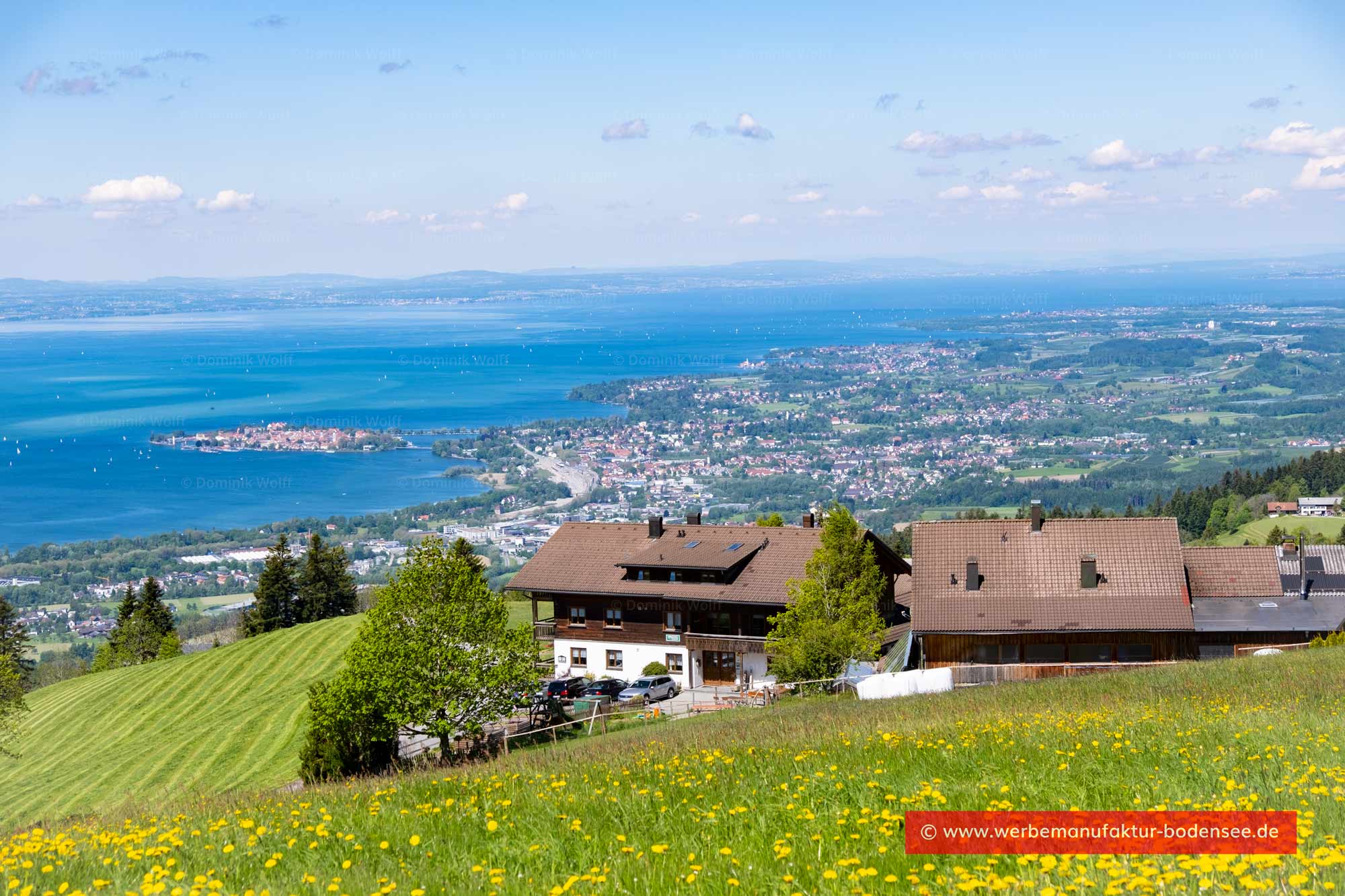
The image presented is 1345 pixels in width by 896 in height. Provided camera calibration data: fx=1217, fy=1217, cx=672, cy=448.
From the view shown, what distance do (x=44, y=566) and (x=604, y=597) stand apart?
438 ft

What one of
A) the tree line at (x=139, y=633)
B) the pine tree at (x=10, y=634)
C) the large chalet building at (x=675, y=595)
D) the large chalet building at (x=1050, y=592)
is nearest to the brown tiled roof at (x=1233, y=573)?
the large chalet building at (x=1050, y=592)

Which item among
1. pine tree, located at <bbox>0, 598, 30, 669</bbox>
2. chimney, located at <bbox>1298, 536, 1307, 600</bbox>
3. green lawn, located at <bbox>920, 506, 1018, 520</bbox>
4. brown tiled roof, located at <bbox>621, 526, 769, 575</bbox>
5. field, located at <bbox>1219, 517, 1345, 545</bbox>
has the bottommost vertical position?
green lawn, located at <bbox>920, 506, 1018, 520</bbox>

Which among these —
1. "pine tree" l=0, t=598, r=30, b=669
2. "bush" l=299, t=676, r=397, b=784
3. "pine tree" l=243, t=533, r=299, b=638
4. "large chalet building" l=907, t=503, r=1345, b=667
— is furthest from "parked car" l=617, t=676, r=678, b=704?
"pine tree" l=0, t=598, r=30, b=669

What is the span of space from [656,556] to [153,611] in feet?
142

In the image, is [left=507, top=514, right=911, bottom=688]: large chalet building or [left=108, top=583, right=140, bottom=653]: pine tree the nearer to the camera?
[left=507, top=514, right=911, bottom=688]: large chalet building

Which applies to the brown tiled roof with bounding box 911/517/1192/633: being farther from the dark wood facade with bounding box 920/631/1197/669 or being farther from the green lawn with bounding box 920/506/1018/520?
the green lawn with bounding box 920/506/1018/520

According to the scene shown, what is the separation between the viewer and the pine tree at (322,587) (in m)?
70.0

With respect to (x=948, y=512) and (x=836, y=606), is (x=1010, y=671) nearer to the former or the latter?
(x=836, y=606)

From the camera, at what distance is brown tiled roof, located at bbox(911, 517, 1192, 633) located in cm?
3553

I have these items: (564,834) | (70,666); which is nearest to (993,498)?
(70,666)

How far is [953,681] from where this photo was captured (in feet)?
95.9

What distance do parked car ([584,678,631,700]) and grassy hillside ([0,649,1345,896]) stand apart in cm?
2251

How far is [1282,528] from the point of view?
101 m

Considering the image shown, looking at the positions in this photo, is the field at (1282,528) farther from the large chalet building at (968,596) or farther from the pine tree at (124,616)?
the pine tree at (124,616)
